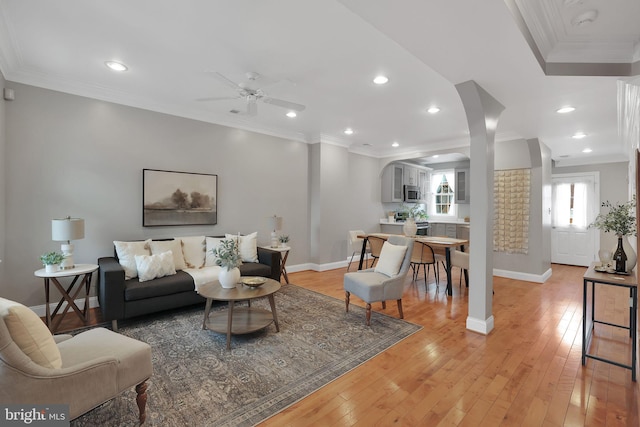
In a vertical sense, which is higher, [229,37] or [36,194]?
[229,37]

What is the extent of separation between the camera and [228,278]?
2977 mm

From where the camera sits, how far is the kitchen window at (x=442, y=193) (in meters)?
8.52

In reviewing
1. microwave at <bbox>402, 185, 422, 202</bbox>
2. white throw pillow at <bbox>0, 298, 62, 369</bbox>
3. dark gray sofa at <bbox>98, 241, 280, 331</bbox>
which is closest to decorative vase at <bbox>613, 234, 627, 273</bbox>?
white throw pillow at <bbox>0, 298, 62, 369</bbox>

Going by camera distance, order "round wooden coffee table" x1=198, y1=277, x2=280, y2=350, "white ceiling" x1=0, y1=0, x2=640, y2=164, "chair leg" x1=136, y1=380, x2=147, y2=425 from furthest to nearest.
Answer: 1. "round wooden coffee table" x1=198, y1=277, x2=280, y2=350
2. "white ceiling" x1=0, y1=0, x2=640, y2=164
3. "chair leg" x1=136, y1=380, x2=147, y2=425

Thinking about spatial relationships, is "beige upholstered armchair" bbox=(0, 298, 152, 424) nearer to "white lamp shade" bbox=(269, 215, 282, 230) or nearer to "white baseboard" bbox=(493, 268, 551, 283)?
"white lamp shade" bbox=(269, 215, 282, 230)

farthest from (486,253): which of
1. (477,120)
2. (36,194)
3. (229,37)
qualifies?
(36,194)

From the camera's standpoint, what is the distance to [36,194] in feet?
10.7

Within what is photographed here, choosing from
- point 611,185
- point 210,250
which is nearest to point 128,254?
point 210,250

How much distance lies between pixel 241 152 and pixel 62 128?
2.29 m

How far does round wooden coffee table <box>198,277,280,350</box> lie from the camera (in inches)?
108

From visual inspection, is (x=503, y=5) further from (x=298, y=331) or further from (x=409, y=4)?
(x=298, y=331)

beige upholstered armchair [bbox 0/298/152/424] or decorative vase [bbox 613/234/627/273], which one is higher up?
decorative vase [bbox 613/234/627/273]

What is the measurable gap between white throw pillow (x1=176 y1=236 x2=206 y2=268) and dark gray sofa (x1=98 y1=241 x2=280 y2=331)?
30cm

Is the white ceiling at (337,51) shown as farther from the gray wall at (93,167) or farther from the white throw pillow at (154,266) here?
the white throw pillow at (154,266)
